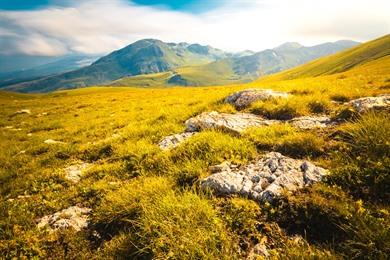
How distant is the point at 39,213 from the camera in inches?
323

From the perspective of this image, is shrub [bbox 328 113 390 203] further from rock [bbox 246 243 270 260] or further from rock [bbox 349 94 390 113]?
rock [bbox 246 243 270 260]

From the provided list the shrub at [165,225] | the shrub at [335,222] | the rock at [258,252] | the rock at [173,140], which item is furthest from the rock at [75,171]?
the shrub at [335,222]

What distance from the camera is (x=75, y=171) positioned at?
1123cm

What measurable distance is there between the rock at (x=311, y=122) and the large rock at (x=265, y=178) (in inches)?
116

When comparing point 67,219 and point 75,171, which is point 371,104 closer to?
point 67,219

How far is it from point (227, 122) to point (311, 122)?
10.4ft

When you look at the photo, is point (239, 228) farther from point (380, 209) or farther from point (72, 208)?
point (72, 208)

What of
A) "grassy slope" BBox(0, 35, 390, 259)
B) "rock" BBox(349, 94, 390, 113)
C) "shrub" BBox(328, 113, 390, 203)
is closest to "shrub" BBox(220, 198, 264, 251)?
"grassy slope" BBox(0, 35, 390, 259)

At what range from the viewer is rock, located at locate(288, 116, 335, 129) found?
9.72m

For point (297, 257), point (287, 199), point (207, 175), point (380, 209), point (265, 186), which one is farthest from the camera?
point (207, 175)

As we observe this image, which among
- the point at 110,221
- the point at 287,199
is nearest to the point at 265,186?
the point at 287,199

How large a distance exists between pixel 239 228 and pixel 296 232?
111cm

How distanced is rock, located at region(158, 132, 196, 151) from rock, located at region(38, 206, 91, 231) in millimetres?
3732

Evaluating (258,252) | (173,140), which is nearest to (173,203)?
(258,252)
